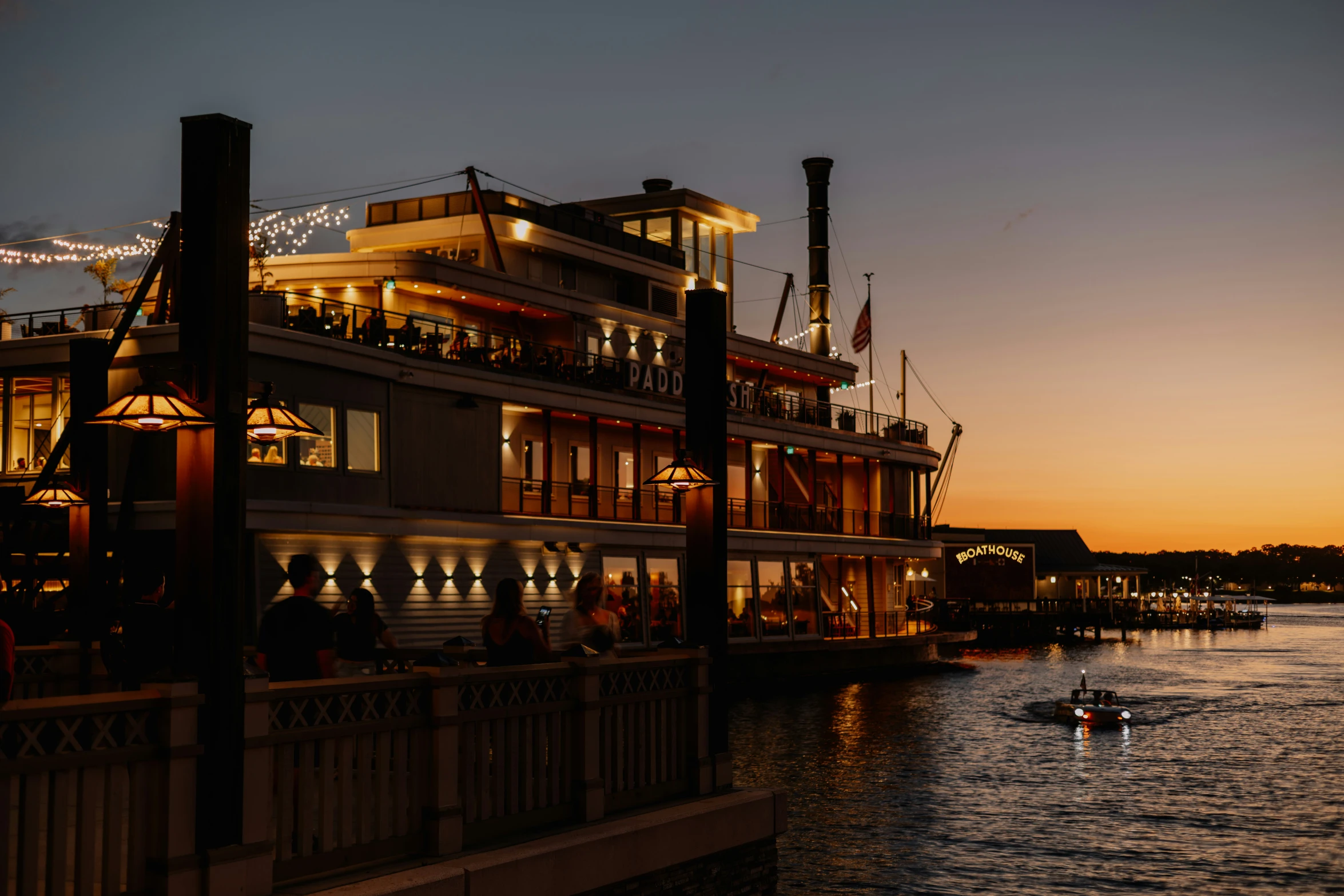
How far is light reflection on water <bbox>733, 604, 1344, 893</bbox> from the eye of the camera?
1650cm

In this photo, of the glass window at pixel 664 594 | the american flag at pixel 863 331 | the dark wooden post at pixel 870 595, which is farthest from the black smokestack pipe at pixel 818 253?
the glass window at pixel 664 594

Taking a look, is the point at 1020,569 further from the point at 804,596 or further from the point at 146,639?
the point at 146,639

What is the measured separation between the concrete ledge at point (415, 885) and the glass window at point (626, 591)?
2672cm

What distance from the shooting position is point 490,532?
3116cm

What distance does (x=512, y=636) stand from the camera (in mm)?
10328

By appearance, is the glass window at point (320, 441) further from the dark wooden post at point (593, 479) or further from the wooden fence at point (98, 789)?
the wooden fence at point (98, 789)

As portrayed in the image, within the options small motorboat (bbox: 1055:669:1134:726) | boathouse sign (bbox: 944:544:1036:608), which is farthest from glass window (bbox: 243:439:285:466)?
boathouse sign (bbox: 944:544:1036:608)

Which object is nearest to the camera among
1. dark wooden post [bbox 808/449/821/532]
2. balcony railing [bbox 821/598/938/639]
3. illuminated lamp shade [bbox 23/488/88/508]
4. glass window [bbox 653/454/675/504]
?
illuminated lamp shade [bbox 23/488/88/508]

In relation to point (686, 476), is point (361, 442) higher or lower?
higher

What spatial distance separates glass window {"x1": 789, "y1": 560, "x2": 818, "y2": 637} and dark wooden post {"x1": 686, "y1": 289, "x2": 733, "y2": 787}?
97.0 feet

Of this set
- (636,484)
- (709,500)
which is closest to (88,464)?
(709,500)

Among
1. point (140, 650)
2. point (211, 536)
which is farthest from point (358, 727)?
point (140, 650)

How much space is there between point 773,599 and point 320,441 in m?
18.5

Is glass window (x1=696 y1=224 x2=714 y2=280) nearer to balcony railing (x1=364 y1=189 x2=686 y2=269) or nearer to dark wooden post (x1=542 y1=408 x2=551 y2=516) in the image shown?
balcony railing (x1=364 y1=189 x2=686 y2=269)
